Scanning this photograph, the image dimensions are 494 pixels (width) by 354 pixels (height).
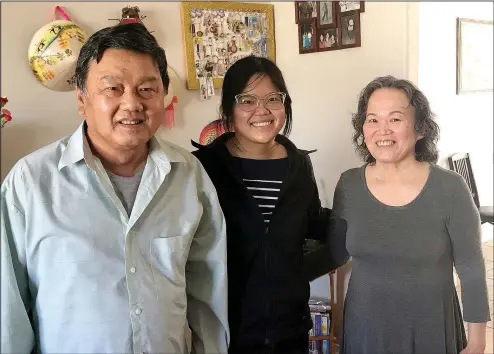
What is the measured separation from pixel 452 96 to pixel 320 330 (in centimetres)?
204

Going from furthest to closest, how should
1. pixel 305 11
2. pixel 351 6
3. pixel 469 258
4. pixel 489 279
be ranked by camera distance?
pixel 489 279 → pixel 305 11 → pixel 351 6 → pixel 469 258

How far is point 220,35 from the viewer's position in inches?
104

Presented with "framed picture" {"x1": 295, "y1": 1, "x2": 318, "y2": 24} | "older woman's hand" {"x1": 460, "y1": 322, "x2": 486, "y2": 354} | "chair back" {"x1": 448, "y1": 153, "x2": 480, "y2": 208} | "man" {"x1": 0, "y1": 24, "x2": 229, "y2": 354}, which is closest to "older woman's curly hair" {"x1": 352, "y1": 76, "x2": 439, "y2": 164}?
"older woman's hand" {"x1": 460, "y1": 322, "x2": 486, "y2": 354}

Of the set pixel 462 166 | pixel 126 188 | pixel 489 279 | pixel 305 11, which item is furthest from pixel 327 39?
pixel 489 279

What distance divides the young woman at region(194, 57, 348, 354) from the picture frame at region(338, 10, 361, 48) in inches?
41.3

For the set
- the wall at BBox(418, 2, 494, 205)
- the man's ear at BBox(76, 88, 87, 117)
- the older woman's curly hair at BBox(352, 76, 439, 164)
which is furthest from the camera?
the wall at BBox(418, 2, 494, 205)

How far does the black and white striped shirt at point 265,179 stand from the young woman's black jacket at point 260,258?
23mm

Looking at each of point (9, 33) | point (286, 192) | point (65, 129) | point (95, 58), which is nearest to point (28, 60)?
point (9, 33)

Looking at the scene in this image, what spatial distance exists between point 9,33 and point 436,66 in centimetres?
249

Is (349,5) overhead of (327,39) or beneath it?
overhead

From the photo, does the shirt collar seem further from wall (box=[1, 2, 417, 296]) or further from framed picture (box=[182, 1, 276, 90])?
framed picture (box=[182, 1, 276, 90])

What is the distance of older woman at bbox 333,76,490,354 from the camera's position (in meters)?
1.31

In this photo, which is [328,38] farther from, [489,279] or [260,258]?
[489,279]

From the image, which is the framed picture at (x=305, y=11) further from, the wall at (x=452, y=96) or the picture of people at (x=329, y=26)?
the wall at (x=452, y=96)
